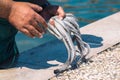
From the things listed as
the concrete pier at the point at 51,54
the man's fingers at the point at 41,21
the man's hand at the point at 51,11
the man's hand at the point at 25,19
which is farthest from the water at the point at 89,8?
the man's hand at the point at 25,19

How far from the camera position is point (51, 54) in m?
5.53

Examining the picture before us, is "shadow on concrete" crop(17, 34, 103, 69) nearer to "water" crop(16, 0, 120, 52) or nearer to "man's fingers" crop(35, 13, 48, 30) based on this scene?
"man's fingers" crop(35, 13, 48, 30)

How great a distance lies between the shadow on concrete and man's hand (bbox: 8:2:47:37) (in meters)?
0.76

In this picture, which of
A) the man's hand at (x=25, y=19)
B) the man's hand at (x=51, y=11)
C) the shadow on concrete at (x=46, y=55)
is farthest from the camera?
the shadow on concrete at (x=46, y=55)

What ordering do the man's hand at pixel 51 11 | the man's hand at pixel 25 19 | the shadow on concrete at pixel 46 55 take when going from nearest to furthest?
1. the man's hand at pixel 25 19
2. the man's hand at pixel 51 11
3. the shadow on concrete at pixel 46 55

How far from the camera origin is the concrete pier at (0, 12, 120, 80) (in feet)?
16.1

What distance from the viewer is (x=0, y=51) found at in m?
5.24

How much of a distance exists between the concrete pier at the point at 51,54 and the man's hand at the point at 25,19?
1.98ft

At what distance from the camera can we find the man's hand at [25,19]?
4418 millimetres

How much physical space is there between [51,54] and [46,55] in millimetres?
69

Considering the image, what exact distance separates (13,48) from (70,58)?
91cm

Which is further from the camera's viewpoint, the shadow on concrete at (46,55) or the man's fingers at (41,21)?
the shadow on concrete at (46,55)

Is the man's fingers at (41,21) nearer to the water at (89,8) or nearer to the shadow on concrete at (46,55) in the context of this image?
the shadow on concrete at (46,55)

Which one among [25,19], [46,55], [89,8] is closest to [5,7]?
[25,19]
